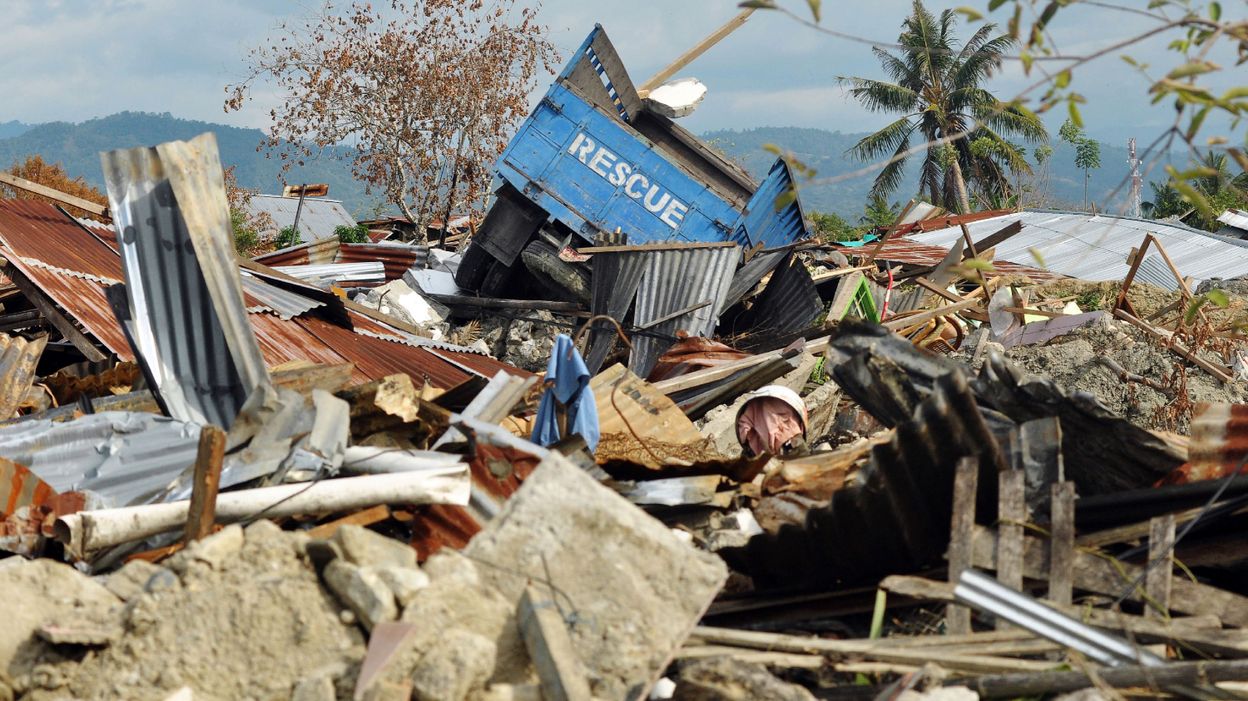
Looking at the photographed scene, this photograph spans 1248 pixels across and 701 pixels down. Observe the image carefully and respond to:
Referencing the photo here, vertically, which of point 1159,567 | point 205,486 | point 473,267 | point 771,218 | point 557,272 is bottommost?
point 205,486

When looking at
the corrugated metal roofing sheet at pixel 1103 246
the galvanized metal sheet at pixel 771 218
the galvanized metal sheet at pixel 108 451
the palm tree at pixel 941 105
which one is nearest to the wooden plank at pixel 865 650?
the galvanized metal sheet at pixel 108 451

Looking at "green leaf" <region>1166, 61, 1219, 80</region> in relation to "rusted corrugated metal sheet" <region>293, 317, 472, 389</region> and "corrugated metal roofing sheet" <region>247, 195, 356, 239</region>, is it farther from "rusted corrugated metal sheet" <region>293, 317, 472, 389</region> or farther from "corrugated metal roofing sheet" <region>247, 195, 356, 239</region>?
"corrugated metal roofing sheet" <region>247, 195, 356, 239</region>

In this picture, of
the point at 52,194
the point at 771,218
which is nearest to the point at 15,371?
the point at 52,194

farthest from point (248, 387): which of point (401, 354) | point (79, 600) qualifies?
point (401, 354)

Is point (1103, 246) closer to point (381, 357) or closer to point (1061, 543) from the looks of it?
point (381, 357)

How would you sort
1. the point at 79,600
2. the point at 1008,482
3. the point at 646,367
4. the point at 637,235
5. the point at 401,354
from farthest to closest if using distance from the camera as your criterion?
the point at 637,235, the point at 646,367, the point at 401,354, the point at 1008,482, the point at 79,600

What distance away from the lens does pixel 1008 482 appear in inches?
165

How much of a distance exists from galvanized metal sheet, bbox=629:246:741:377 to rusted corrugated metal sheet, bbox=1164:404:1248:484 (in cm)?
835

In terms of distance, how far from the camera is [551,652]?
3.15m

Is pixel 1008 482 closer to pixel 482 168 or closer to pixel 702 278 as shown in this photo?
pixel 702 278

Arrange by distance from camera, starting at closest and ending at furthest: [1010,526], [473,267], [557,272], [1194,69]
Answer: [1194,69]
[1010,526]
[557,272]
[473,267]

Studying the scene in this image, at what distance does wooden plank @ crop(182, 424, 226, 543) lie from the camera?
4309 mm

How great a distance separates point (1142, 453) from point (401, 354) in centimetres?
614

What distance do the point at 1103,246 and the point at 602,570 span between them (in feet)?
66.7
